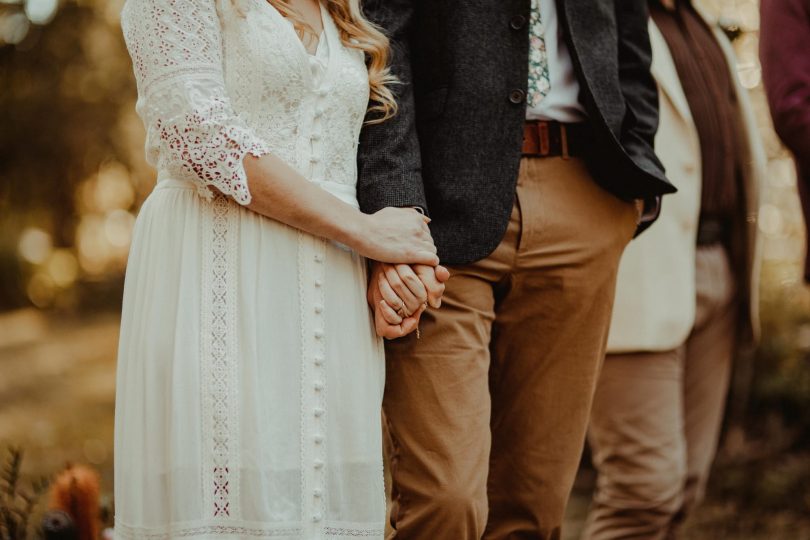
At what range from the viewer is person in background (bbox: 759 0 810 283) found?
3.28 m

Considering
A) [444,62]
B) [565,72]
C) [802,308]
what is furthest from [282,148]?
[802,308]

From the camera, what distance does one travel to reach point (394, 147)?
7.96 feet

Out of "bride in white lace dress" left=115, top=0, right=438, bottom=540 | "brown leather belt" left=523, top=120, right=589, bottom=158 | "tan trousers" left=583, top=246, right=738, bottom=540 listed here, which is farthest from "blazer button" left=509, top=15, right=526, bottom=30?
"tan trousers" left=583, top=246, right=738, bottom=540

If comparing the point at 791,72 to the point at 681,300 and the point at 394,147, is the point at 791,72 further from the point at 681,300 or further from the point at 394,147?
the point at 394,147

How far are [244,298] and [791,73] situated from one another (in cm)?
205

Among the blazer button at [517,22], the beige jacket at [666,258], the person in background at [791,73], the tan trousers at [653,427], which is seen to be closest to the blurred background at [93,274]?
the tan trousers at [653,427]

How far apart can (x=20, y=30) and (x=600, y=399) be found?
5407 mm

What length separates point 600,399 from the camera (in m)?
3.70

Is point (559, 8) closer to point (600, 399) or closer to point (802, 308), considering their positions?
point (600, 399)

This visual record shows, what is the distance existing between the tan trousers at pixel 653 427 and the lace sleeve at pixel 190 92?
194 cm

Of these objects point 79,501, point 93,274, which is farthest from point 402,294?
point 93,274

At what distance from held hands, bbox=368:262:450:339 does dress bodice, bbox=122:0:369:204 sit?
0.20 m

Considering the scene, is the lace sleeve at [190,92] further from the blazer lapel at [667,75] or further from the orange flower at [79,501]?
the blazer lapel at [667,75]

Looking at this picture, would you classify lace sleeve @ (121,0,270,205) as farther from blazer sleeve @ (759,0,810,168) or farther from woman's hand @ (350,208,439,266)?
blazer sleeve @ (759,0,810,168)
